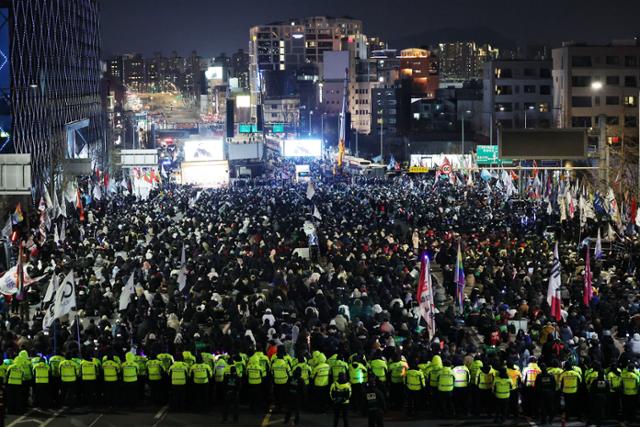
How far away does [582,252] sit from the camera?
1330 inches

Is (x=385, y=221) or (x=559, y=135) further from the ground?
(x=559, y=135)

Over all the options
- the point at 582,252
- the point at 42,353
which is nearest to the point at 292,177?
the point at 582,252

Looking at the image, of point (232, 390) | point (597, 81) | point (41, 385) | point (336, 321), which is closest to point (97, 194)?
point (336, 321)

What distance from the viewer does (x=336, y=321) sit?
2297 cm

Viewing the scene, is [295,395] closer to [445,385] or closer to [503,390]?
[445,385]

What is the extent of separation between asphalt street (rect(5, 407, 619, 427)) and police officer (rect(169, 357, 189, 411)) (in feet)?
0.66

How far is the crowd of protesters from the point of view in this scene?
1784 cm

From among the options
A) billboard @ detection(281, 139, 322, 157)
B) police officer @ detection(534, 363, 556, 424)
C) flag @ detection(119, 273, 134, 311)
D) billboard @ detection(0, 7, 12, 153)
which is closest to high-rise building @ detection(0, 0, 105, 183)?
→ billboard @ detection(0, 7, 12, 153)

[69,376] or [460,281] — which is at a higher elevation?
[460,281]

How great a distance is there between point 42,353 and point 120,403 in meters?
2.53

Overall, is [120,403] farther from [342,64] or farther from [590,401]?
[342,64]

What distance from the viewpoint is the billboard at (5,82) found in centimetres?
5931

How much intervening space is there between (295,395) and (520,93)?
283 ft

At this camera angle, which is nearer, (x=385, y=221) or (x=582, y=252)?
(x=582, y=252)
